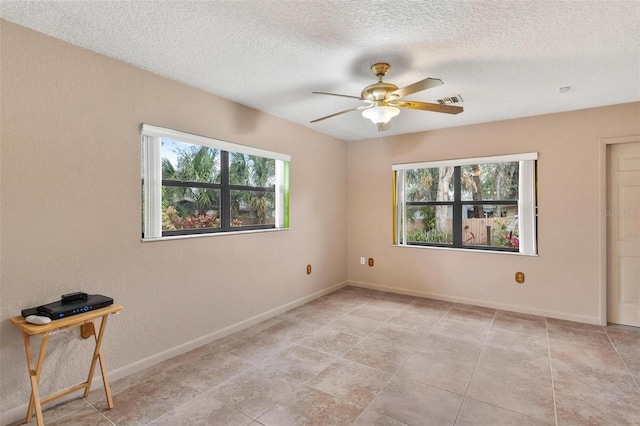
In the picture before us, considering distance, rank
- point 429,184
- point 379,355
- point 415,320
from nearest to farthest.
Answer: point 379,355
point 415,320
point 429,184

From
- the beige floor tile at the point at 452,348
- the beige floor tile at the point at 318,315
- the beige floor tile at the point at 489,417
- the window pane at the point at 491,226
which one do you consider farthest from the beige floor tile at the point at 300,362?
the window pane at the point at 491,226

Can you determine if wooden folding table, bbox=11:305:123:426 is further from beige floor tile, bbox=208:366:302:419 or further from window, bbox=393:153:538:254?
window, bbox=393:153:538:254

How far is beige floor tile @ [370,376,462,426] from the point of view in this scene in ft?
6.30

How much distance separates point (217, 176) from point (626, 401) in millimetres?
3787

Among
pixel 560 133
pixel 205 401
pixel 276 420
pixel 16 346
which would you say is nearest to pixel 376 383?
pixel 276 420

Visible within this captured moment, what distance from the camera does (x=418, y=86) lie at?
2.19 metres

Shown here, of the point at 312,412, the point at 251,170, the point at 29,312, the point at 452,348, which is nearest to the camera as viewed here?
the point at 29,312

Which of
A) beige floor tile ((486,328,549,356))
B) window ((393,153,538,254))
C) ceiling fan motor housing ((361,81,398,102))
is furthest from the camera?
window ((393,153,538,254))

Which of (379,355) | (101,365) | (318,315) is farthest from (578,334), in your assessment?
(101,365)

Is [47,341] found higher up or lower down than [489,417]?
higher up

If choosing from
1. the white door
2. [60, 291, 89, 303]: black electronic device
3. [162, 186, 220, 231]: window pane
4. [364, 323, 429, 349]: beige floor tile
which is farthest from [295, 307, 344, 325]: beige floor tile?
the white door

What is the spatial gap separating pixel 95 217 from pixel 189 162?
101 cm

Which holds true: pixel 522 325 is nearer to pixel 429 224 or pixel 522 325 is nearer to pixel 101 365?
pixel 429 224

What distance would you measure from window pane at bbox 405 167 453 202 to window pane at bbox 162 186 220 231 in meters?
2.93
